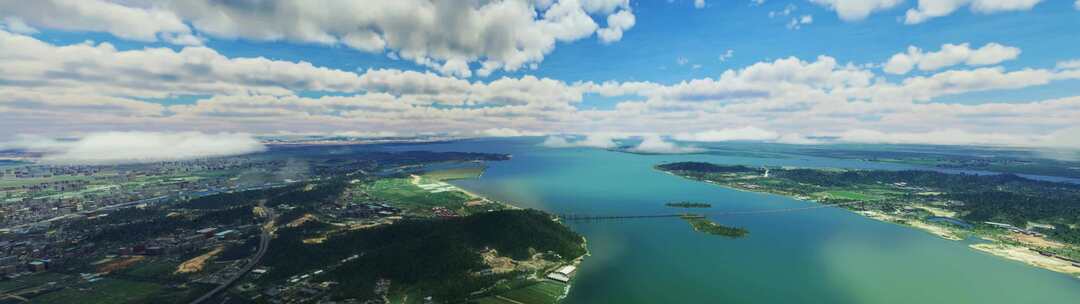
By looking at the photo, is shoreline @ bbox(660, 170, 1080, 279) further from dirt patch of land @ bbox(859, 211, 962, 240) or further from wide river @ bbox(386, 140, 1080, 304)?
wide river @ bbox(386, 140, 1080, 304)

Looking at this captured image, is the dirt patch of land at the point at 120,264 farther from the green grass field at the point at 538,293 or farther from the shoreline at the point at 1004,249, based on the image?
the shoreline at the point at 1004,249

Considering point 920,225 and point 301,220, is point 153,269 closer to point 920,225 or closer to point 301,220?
point 301,220

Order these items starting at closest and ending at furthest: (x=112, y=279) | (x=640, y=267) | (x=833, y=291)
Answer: (x=833, y=291), (x=112, y=279), (x=640, y=267)

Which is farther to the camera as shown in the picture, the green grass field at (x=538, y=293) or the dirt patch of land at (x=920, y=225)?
the dirt patch of land at (x=920, y=225)

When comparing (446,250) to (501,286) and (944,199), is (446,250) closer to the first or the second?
(501,286)

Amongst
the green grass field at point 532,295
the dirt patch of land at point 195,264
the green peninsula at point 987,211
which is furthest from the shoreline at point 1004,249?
the dirt patch of land at point 195,264

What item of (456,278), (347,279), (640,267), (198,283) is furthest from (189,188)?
(640,267)

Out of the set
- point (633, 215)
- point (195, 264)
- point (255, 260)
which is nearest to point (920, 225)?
point (633, 215)

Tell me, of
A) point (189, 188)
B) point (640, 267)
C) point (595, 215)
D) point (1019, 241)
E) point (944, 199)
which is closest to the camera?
point (640, 267)

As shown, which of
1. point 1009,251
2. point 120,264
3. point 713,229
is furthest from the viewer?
point 713,229
